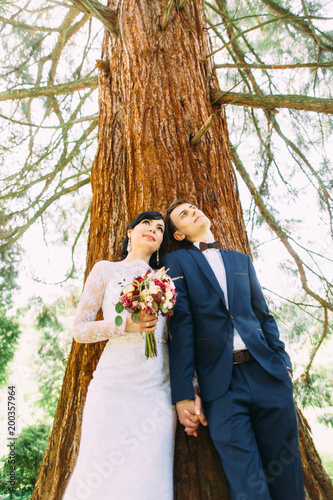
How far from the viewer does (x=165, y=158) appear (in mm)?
2582

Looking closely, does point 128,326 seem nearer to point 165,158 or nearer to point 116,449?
point 116,449

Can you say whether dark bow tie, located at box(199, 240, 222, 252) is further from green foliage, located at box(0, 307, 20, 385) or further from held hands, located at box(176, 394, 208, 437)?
green foliage, located at box(0, 307, 20, 385)

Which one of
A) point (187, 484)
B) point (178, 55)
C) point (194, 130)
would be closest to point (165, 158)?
point (194, 130)

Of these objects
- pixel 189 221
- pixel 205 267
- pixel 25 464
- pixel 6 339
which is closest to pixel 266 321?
pixel 205 267

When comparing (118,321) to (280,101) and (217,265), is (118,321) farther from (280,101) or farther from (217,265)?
(280,101)

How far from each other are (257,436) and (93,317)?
0.97 meters

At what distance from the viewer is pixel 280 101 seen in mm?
2818

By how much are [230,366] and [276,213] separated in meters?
3.56

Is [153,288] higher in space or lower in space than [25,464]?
higher

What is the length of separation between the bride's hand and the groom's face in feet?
2.37

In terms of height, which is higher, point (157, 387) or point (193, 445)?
point (157, 387)

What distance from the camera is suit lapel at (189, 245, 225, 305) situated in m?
1.96

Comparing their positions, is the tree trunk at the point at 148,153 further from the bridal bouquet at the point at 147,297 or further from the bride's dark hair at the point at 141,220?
the bridal bouquet at the point at 147,297

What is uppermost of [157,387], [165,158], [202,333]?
[165,158]
